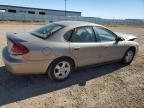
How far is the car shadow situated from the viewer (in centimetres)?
446

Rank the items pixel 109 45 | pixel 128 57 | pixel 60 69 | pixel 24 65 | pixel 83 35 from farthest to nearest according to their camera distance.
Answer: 1. pixel 128 57
2. pixel 109 45
3. pixel 83 35
4. pixel 60 69
5. pixel 24 65

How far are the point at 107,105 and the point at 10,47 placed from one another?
258cm

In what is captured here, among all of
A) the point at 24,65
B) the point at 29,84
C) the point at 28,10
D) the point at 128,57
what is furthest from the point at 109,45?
the point at 28,10

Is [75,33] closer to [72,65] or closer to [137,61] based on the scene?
[72,65]

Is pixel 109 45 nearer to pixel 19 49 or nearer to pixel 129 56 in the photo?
pixel 129 56

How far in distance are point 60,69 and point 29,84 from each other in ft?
2.82

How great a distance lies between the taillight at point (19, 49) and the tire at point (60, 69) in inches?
30.5

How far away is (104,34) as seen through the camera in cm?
615

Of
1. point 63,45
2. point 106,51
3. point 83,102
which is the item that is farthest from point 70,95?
point 106,51

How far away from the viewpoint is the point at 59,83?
5238 millimetres

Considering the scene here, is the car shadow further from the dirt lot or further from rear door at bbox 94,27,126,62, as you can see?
rear door at bbox 94,27,126,62

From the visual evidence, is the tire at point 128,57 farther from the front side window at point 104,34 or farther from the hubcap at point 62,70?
the hubcap at point 62,70

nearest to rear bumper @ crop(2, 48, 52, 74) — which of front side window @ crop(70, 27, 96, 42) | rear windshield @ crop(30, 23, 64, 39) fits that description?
rear windshield @ crop(30, 23, 64, 39)

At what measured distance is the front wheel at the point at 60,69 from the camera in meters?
5.04
